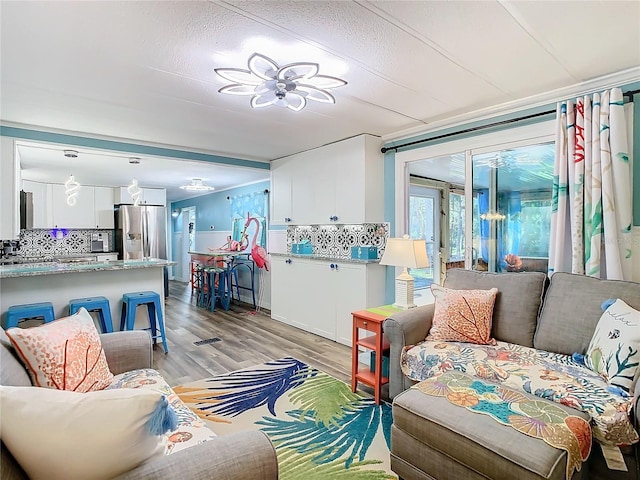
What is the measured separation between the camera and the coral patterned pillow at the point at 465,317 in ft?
8.21

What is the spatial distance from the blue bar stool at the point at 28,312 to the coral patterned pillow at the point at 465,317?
3.28m

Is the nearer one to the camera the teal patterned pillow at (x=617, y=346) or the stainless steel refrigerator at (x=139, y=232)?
the teal patterned pillow at (x=617, y=346)

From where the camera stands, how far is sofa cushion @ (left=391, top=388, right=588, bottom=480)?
1.36m

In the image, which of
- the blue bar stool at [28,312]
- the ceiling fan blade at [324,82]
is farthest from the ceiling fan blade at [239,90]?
the blue bar stool at [28,312]

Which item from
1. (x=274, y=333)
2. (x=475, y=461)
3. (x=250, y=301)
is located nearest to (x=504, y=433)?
(x=475, y=461)

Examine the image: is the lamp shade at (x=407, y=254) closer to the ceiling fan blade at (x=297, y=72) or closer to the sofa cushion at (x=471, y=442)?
the sofa cushion at (x=471, y=442)

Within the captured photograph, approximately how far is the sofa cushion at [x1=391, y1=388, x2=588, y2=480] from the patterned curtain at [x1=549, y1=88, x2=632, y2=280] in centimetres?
135

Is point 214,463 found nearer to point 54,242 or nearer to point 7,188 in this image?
point 7,188

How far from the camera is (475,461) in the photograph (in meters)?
1.49

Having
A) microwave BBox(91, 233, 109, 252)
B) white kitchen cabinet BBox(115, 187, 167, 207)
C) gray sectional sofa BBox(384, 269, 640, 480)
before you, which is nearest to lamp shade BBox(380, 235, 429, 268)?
gray sectional sofa BBox(384, 269, 640, 480)

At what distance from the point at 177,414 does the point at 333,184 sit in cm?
317

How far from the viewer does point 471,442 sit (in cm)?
150

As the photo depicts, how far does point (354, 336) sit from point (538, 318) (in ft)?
4.38

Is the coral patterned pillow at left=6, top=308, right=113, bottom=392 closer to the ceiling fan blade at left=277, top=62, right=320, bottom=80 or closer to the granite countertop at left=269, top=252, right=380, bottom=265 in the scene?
the ceiling fan blade at left=277, top=62, right=320, bottom=80
